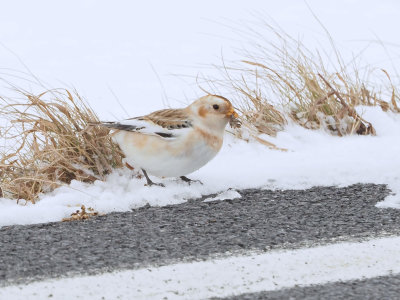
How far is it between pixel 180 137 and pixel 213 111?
229 millimetres

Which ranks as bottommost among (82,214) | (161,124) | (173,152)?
(82,214)

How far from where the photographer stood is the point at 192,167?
389 cm

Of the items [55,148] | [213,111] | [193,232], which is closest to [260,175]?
[213,111]

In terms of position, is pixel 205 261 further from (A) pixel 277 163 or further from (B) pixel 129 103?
(B) pixel 129 103

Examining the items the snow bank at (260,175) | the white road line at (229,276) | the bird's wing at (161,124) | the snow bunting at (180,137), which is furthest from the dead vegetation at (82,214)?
the white road line at (229,276)

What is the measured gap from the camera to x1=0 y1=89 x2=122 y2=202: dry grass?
424cm

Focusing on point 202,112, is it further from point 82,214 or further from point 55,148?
point 55,148

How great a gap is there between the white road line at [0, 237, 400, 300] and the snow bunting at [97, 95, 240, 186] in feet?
3.08

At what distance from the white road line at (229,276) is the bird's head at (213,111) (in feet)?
3.35

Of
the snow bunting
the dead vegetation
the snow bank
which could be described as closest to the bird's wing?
the snow bunting

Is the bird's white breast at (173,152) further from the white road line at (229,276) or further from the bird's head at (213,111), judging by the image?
the white road line at (229,276)

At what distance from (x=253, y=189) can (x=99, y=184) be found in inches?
32.9

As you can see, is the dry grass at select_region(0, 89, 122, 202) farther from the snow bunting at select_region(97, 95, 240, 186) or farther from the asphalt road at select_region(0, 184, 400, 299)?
the asphalt road at select_region(0, 184, 400, 299)

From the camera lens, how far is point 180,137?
3.79m
